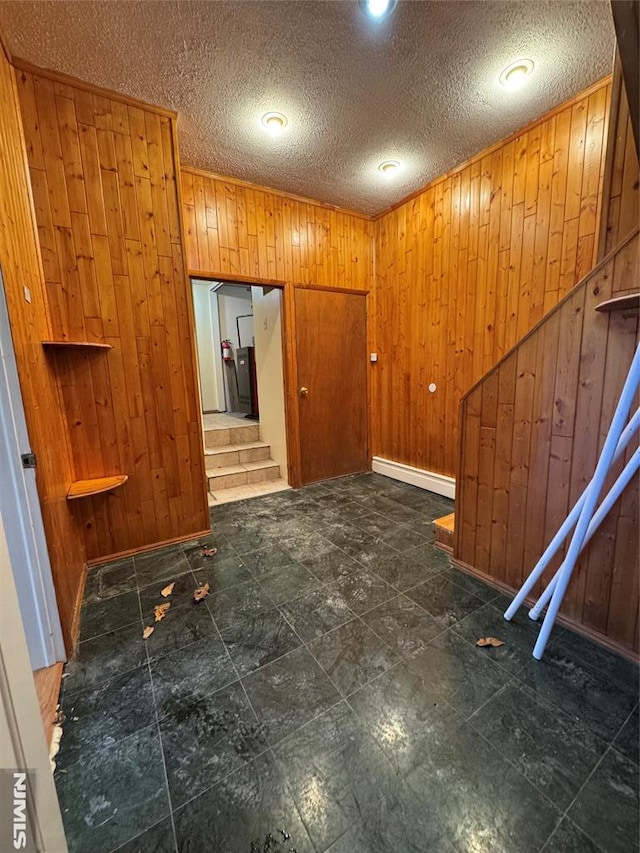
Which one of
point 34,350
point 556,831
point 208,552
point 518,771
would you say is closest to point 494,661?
point 518,771

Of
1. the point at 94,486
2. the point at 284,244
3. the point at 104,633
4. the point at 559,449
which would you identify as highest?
the point at 284,244

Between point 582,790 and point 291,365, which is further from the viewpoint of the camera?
point 291,365

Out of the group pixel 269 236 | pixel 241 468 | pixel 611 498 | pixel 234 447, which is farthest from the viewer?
pixel 234 447

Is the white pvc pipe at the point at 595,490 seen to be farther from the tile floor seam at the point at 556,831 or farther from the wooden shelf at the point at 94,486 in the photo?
the wooden shelf at the point at 94,486

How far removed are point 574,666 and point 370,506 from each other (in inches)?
74.0

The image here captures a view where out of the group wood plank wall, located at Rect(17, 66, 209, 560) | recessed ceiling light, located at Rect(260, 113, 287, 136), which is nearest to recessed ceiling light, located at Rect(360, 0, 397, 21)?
recessed ceiling light, located at Rect(260, 113, 287, 136)

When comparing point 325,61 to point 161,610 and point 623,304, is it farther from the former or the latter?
point 161,610

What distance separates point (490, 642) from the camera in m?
1.60

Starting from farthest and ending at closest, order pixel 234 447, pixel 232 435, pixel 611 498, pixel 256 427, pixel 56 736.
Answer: pixel 256 427 → pixel 232 435 → pixel 234 447 → pixel 611 498 → pixel 56 736

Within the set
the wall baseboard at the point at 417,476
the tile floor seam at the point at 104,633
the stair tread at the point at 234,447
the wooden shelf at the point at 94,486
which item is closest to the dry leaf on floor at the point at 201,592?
the tile floor seam at the point at 104,633

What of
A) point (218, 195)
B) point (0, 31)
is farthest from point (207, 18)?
point (218, 195)

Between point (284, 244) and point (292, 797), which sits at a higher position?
point (284, 244)

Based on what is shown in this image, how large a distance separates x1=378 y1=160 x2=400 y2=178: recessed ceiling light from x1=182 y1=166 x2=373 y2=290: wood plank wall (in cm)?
76

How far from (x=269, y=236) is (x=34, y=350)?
94.2 inches
